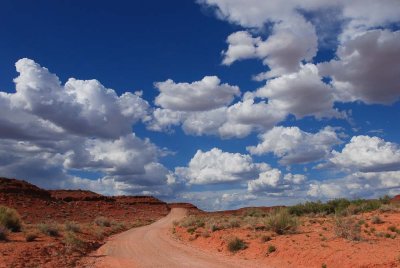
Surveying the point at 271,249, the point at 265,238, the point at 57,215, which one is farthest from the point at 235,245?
the point at 57,215

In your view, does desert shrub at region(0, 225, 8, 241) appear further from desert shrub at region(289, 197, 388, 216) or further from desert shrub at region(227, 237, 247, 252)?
desert shrub at region(289, 197, 388, 216)

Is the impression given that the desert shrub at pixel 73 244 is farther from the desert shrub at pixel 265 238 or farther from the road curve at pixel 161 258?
the desert shrub at pixel 265 238

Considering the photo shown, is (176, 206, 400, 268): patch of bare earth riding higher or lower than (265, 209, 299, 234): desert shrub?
lower

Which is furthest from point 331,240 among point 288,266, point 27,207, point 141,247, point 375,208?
point 27,207

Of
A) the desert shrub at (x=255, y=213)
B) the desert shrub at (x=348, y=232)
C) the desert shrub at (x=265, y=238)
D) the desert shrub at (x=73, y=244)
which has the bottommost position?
the desert shrub at (x=73, y=244)

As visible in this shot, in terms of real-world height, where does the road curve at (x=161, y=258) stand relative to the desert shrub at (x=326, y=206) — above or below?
below

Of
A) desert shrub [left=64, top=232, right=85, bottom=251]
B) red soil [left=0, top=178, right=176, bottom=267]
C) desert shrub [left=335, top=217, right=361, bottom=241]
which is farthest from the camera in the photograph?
desert shrub [left=64, top=232, right=85, bottom=251]

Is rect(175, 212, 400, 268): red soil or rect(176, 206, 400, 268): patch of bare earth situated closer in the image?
rect(175, 212, 400, 268): red soil

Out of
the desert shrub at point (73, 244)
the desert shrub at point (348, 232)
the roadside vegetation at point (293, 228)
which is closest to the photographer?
the desert shrub at point (348, 232)

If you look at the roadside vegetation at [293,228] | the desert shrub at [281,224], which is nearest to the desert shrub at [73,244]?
the roadside vegetation at [293,228]

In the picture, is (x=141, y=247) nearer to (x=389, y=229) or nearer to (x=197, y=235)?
(x=197, y=235)

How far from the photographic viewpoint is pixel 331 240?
74.5 feet

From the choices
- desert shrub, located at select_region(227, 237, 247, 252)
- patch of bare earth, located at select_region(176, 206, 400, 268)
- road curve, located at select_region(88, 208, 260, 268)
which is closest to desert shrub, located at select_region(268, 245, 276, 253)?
patch of bare earth, located at select_region(176, 206, 400, 268)

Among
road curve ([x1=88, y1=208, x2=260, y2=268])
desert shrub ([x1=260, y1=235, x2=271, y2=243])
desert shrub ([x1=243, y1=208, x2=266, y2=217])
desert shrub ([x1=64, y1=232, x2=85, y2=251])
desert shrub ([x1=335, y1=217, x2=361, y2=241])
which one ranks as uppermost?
desert shrub ([x1=243, y1=208, x2=266, y2=217])
